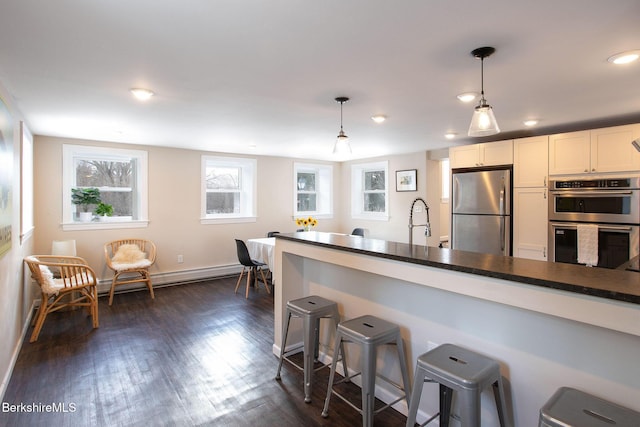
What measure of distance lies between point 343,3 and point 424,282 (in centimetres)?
138

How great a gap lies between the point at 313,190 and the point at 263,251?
2630mm

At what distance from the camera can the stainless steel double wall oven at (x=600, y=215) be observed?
3213 millimetres

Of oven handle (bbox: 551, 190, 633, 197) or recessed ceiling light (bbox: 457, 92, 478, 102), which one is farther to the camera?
oven handle (bbox: 551, 190, 633, 197)

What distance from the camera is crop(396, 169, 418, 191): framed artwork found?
580 cm

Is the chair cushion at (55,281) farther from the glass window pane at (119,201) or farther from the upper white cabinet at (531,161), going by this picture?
the upper white cabinet at (531,161)

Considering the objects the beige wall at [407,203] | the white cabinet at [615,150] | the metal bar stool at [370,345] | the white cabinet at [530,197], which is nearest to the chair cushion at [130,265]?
the metal bar stool at [370,345]

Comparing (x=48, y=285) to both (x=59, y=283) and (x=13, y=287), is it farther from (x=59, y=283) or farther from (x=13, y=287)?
(x=13, y=287)

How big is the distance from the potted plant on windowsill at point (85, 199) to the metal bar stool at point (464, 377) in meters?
4.87

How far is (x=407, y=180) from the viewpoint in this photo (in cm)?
595

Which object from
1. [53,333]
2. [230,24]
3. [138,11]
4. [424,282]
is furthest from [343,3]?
[53,333]

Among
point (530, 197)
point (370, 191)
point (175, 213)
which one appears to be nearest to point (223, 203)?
point (175, 213)

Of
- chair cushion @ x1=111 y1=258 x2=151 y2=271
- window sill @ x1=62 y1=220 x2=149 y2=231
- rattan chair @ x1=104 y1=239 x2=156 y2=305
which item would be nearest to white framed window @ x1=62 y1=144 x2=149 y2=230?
window sill @ x1=62 y1=220 x2=149 y2=231

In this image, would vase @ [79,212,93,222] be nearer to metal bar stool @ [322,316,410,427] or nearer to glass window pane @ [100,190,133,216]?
glass window pane @ [100,190,133,216]

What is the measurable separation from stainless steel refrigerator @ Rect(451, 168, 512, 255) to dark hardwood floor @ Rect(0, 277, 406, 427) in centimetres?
278
